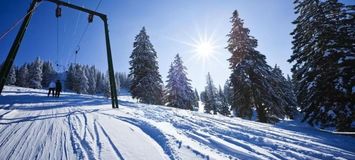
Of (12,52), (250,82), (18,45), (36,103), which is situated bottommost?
(36,103)

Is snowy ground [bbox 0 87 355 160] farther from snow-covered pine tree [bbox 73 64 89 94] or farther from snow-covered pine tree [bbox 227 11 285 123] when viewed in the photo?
snow-covered pine tree [bbox 73 64 89 94]

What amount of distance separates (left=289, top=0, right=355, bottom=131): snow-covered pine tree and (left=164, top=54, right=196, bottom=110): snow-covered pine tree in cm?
1928

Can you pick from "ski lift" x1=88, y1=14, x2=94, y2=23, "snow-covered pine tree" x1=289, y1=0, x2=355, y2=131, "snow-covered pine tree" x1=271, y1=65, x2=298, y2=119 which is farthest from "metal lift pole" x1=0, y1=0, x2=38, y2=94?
"snow-covered pine tree" x1=271, y1=65, x2=298, y2=119

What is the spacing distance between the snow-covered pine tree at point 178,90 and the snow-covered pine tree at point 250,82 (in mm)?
12835

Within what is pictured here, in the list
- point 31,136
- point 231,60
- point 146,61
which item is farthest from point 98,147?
point 146,61

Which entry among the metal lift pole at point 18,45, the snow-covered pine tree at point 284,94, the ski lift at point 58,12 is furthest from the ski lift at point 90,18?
the snow-covered pine tree at point 284,94

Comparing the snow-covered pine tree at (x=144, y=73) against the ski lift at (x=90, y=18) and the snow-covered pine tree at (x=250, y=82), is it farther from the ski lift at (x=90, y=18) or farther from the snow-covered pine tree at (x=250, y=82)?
the ski lift at (x=90, y=18)

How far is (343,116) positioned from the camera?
12766 millimetres

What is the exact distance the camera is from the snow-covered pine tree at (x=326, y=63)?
1295 cm

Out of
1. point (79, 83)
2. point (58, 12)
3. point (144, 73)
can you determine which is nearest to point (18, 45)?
point (58, 12)

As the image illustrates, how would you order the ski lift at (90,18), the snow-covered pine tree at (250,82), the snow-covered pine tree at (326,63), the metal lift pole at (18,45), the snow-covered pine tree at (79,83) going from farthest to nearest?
1. the snow-covered pine tree at (79,83)
2. the snow-covered pine tree at (250,82)
3. the ski lift at (90,18)
4. the snow-covered pine tree at (326,63)
5. the metal lift pole at (18,45)

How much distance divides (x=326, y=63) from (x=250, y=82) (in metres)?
6.98

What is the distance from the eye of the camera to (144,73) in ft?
101

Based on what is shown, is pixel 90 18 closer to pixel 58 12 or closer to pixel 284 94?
pixel 58 12
